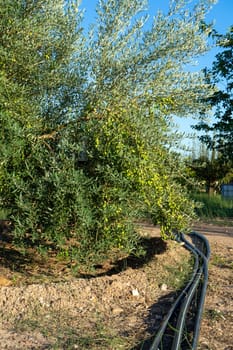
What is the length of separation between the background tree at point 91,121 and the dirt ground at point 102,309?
566 mm

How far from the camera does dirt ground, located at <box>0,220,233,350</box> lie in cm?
443

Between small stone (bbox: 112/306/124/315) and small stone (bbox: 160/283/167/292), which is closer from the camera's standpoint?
small stone (bbox: 112/306/124/315)

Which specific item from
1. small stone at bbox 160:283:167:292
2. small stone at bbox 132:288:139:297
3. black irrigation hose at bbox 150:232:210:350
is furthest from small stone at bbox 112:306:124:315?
small stone at bbox 160:283:167:292

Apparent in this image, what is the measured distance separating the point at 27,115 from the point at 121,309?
2.59 m

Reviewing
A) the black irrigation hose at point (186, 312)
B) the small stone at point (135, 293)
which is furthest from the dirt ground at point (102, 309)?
the black irrigation hose at point (186, 312)

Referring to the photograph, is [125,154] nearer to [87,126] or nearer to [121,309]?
[87,126]

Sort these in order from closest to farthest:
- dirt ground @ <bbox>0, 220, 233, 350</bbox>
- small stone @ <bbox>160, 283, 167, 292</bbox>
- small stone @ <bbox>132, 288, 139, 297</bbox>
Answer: dirt ground @ <bbox>0, 220, 233, 350</bbox>
small stone @ <bbox>132, 288, 139, 297</bbox>
small stone @ <bbox>160, 283, 167, 292</bbox>

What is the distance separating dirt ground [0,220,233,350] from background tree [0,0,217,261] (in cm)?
57

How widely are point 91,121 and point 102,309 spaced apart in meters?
2.15

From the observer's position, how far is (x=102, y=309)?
5.30 metres

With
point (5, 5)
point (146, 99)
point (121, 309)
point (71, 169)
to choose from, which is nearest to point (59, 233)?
point (71, 169)

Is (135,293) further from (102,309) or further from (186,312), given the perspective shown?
(186,312)

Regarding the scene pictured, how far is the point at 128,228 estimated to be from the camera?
6.11 m

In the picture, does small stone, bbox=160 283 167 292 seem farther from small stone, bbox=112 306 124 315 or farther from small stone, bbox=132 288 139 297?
small stone, bbox=112 306 124 315
